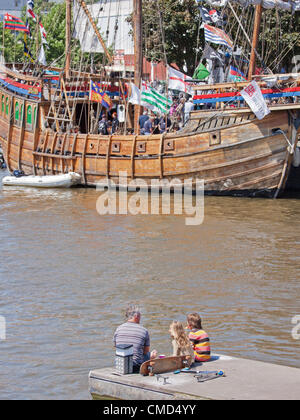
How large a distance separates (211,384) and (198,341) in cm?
121

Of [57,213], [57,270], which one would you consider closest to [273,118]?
[57,213]

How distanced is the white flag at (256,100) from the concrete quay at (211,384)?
16690mm

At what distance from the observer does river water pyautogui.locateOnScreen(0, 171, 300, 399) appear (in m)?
11.2

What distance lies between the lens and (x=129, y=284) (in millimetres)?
15219

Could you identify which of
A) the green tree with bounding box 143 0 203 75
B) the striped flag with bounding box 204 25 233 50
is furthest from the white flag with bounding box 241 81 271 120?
the green tree with bounding box 143 0 203 75

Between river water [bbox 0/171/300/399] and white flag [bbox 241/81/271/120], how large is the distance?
10.4ft

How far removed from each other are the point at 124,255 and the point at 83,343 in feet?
20.7

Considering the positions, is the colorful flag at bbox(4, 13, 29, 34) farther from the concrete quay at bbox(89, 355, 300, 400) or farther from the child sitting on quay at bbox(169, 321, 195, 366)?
the concrete quay at bbox(89, 355, 300, 400)

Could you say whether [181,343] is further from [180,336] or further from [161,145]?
[161,145]

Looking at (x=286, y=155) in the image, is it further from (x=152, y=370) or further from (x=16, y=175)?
(x=152, y=370)

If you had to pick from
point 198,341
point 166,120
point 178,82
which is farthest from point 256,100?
point 198,341

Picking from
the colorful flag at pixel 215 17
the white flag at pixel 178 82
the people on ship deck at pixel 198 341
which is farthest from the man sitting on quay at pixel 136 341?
the colorful flag at pixel 215 17

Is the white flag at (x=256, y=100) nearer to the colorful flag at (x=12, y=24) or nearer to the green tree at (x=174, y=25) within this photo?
the colorful flag at (x=12, y=24)
